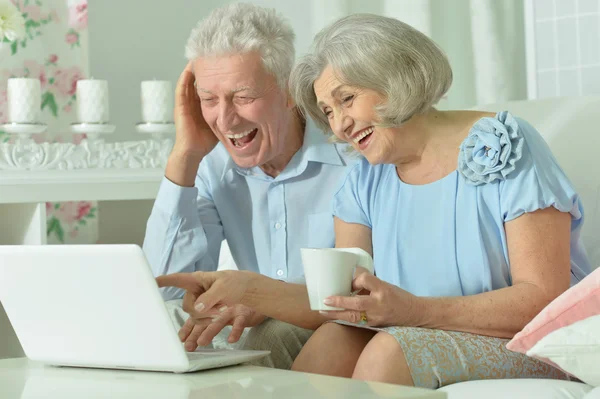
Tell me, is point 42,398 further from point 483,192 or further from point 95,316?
point 483,192

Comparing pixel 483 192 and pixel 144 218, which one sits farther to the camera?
pixel 144 218

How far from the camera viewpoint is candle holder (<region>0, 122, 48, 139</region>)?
282 cm

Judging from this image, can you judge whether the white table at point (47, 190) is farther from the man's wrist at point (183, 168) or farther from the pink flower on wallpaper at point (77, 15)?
the man's wrist at point (183, 168)

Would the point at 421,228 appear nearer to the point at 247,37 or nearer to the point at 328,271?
the point at 328,271

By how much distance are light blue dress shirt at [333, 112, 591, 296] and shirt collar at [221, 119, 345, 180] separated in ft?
0.90

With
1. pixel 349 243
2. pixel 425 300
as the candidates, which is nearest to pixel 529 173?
pixel 425 300

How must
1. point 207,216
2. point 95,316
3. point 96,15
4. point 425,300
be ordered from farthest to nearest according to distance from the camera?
point 96,15, point 207,216, point 425,300, point 95,316

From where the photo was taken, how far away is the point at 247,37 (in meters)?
2.11

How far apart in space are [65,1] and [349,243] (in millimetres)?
1540

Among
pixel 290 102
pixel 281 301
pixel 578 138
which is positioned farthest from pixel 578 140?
pixel 281 301

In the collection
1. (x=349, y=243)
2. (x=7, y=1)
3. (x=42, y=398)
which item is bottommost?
(x=42, y=398)

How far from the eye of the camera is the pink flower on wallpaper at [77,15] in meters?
2.99

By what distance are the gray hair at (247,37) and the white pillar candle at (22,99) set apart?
83 centimetres

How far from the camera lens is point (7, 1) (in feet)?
9.41
